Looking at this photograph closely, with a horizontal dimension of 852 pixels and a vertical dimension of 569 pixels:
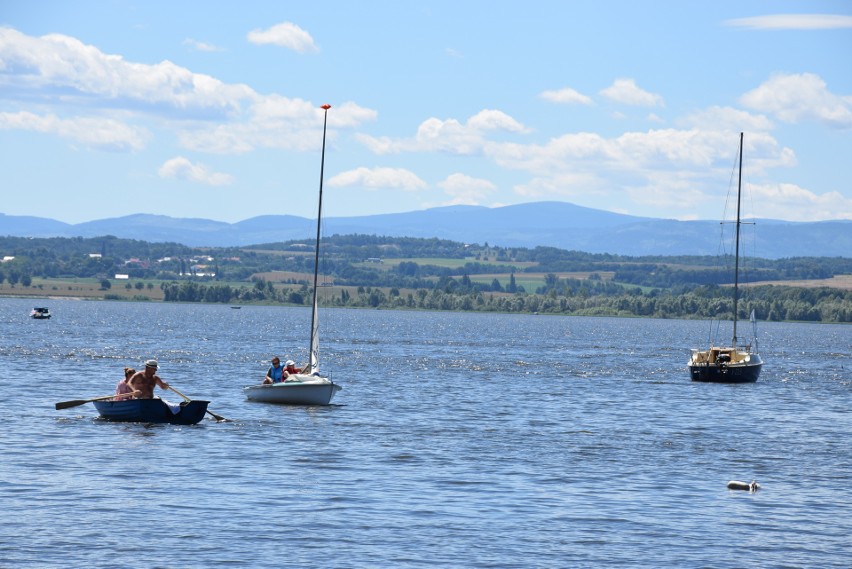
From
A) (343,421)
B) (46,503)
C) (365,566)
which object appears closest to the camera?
(365,566)

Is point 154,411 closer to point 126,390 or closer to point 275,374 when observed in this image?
point 126,390

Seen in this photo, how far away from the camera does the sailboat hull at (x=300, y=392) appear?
59.8 meters

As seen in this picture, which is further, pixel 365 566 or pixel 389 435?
pixel 389 435

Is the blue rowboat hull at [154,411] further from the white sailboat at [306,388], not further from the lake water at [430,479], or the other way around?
the white sailboat at [306,388]

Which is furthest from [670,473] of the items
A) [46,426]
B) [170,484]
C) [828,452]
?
[46,426]

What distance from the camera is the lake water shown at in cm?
2902

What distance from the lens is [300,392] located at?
60031 millimetres

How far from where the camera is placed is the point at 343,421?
55.8m

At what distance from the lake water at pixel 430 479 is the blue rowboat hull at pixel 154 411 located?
0.74m

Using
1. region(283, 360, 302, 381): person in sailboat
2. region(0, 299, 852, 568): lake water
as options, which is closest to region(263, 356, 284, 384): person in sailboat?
region(283, 360, 302, 381): person in sailboat

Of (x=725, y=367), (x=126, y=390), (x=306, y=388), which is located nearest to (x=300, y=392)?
(x=306, y=388)

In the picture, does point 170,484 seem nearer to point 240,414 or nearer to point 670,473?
point 670,473

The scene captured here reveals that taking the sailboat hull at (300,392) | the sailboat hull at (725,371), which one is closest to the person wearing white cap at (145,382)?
the sailboat hull at (300,392)

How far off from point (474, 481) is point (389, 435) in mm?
12489
